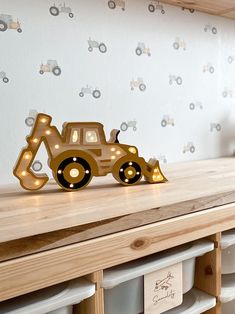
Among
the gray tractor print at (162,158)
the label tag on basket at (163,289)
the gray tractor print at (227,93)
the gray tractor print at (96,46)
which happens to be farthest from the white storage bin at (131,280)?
the gray tractor print at (227,93)

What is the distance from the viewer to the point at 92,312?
66 centimetres

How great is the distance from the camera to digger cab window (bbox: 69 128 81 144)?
867 millimetres

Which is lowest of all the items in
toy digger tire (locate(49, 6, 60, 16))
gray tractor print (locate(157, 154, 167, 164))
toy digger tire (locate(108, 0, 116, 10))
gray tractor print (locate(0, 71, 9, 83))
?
gray tractor print (locate(157, 154, 167, 164))

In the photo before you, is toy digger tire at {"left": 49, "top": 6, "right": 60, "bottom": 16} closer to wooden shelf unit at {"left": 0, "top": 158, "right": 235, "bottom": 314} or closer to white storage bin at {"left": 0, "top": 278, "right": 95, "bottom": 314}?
wooden shelf unit at {"left": 0, "top": 158, "right": 235, "bottom": 314}

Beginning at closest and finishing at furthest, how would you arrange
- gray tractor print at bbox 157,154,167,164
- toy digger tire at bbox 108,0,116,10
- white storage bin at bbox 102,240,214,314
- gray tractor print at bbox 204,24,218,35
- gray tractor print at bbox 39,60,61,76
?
white storage bin at bbox 102,240,214,314, gray tractor print at bbox 39,60,61,76, toy digger tire at bbox 108,0,116,10, gray tractor print at bbox 157,154,167,164, gray tractor print at bbox 204,24,218,35

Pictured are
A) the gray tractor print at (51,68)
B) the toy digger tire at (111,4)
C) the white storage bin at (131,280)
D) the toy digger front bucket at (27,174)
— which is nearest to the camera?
the white storage bin at (131,280)

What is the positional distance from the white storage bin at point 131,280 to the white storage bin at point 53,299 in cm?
5

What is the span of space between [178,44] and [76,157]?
0.74 meters

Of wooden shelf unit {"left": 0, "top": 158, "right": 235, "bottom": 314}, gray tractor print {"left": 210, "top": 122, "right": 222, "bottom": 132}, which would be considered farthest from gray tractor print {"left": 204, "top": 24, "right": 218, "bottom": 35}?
wooden shelf unit {"left": 0, "top": 158, "right": 235, "bottom": 314}

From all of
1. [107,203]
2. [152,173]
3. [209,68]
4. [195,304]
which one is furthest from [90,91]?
[195,304]

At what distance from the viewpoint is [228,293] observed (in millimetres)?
896

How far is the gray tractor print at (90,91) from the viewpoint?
1112 mm

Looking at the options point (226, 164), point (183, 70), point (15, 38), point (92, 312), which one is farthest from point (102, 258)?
point (183, 70)

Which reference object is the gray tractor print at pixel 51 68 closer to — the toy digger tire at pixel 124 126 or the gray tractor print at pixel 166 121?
the toy digger tire at pixel 124 126
